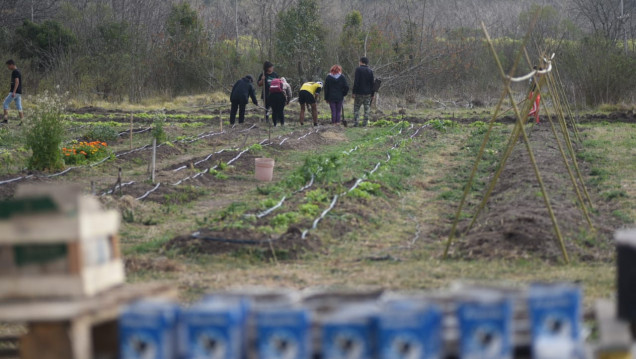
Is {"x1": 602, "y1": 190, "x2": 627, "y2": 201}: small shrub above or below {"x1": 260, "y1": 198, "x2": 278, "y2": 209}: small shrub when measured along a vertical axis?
below

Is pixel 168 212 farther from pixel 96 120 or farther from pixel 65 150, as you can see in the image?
pixel 96 120

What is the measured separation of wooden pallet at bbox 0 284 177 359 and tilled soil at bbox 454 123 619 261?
4.36 m

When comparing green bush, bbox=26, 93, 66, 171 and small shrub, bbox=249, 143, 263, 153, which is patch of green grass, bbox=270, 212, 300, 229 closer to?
green bush, bbox=26, 93, 66, 171

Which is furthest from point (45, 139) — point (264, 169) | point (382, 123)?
point (382, 123)

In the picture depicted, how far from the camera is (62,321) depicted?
119 inches

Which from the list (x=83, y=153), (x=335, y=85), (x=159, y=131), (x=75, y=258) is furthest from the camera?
(x=335, y=85)

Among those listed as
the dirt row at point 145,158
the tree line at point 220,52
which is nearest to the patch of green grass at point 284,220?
the dirt row at point 145,158

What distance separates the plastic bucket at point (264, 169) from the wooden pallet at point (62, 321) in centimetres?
865

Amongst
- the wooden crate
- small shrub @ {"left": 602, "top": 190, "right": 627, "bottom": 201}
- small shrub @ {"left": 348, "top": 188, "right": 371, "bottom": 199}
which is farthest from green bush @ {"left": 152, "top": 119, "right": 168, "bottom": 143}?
the wooden crate

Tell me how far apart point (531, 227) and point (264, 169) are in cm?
545

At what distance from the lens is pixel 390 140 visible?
17.4m

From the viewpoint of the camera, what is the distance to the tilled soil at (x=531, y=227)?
271 inches

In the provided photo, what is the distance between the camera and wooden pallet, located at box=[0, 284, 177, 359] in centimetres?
300

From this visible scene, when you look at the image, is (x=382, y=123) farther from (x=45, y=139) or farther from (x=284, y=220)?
(x=284, y=220)
